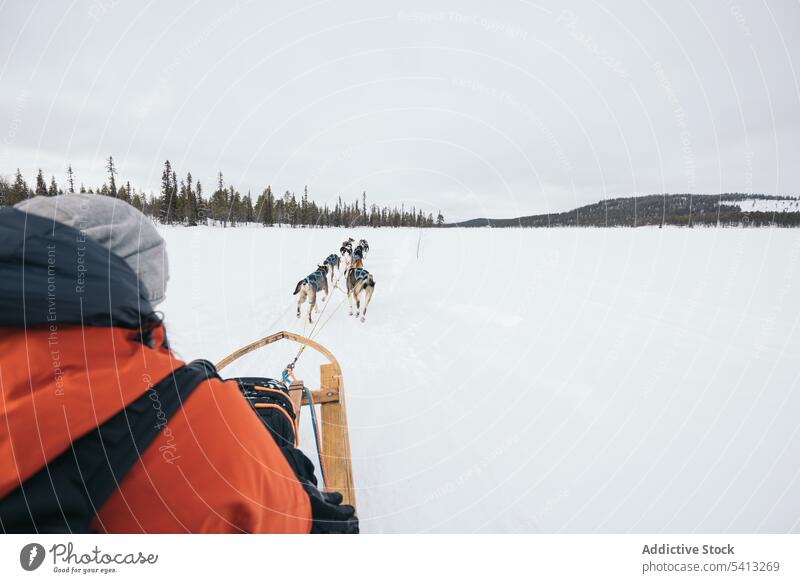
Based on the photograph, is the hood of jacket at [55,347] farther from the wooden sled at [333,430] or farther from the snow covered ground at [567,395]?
the snow covered ground at [567,395]

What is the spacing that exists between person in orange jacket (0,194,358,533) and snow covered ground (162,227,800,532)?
175 centimetres

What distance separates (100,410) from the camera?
79cm

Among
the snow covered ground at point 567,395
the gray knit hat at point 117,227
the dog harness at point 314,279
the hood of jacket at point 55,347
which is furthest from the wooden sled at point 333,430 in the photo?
the dog harness at point 314,279

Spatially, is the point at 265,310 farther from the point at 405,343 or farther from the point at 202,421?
the point at 202,421

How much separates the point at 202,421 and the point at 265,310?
6.92 m

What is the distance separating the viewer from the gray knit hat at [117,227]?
971 mm

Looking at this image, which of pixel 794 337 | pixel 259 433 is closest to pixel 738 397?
pixel 794 337

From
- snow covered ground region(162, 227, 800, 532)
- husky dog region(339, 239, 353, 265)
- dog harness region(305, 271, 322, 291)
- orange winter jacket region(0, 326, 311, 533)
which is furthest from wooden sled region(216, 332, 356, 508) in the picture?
husky dog region(339, 239, 353, 265)

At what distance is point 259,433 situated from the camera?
1021 millimetres

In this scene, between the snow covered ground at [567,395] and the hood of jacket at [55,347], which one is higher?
the hood of jacket at [55,347]

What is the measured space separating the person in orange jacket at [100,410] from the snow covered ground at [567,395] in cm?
175

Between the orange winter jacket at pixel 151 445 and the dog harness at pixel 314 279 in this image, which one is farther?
the dog harness at pixel 314 279

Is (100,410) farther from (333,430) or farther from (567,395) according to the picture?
(567,395)

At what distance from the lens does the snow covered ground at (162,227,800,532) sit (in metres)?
2.28
